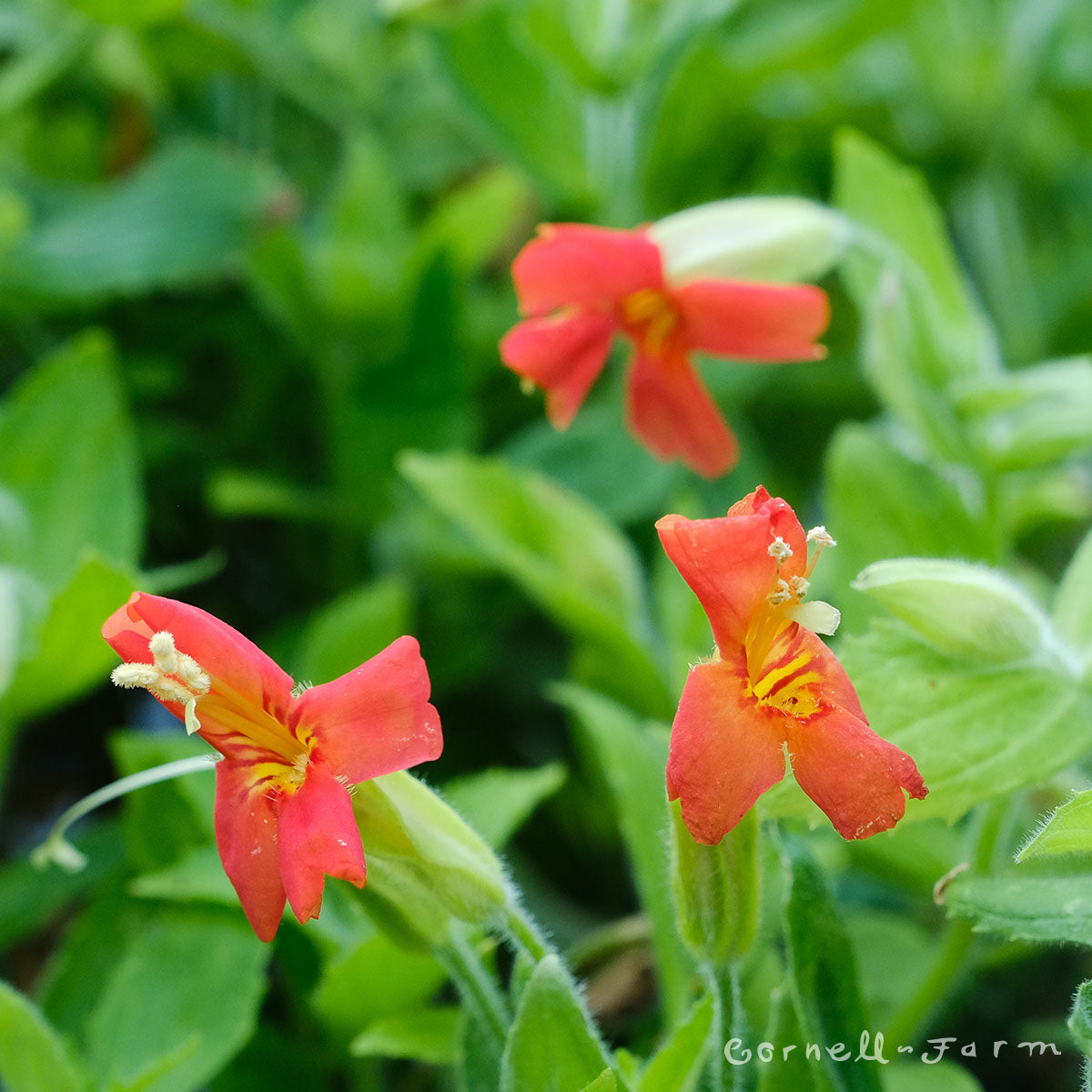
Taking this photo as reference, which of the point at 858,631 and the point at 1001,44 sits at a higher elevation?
the point at 1001,44

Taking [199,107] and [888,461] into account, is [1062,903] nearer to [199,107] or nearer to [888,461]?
[888,461]

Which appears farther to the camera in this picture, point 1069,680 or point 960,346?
→ point 960,346

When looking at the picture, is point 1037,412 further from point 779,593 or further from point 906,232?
point 779,593

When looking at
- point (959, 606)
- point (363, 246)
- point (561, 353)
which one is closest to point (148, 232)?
point (363, 246)

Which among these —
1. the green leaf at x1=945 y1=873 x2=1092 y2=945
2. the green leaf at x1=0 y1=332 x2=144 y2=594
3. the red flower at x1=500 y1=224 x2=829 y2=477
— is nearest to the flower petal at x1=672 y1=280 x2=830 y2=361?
the red flower at x1=500 y1=224 x2=829 y2=477

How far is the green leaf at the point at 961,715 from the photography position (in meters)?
0.43

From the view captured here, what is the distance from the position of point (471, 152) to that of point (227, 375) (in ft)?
0.94

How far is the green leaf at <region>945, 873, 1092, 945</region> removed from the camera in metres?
0.35

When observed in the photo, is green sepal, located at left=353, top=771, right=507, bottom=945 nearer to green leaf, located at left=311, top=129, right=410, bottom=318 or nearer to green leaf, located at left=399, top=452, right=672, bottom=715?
green leaf, located at left=399, top=452, right=672, bottom=715

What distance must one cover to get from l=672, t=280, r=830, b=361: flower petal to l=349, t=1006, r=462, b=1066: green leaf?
32 cm

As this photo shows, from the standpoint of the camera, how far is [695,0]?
0.84 metres

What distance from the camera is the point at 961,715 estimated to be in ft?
1.47

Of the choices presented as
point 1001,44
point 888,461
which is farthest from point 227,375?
point 1001,44

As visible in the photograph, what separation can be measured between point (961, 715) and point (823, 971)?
0.35 feet
